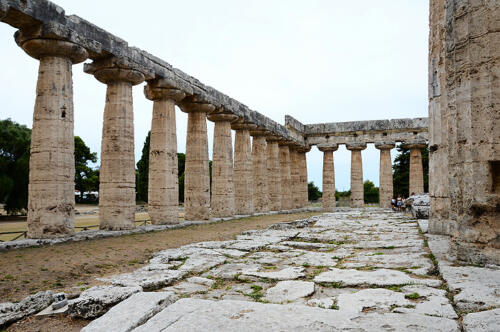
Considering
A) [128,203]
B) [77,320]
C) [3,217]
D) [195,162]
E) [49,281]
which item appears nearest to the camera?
[77,320]

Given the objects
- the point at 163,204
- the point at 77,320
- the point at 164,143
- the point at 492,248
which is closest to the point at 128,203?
the point at 163,204

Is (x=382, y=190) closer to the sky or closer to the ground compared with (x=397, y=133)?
closer to the ground

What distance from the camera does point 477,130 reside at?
19.4 feet

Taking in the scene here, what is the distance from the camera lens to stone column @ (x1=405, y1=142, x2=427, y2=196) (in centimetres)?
3105

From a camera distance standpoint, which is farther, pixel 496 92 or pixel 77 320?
pixel 496 92

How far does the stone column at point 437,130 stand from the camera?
390 inches

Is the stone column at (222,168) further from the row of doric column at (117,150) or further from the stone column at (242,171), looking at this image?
the stone column at (242,171)

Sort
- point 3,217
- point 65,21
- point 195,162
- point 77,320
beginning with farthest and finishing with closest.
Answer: point 3,217 < point 195,162 < point 65,21 < point 77,320

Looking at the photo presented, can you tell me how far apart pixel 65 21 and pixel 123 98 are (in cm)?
343

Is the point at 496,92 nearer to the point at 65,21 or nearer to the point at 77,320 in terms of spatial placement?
the point at 77,320

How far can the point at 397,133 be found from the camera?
32.6m

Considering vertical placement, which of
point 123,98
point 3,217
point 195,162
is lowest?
point 3,217

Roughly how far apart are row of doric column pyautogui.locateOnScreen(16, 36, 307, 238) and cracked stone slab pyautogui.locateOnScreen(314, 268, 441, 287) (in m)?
8.94

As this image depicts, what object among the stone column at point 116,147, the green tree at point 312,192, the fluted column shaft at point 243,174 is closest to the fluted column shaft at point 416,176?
the fluted column shaft at point 243,174
